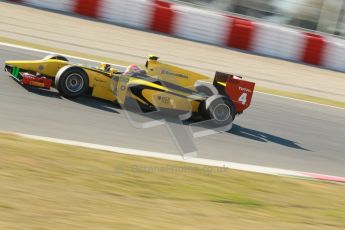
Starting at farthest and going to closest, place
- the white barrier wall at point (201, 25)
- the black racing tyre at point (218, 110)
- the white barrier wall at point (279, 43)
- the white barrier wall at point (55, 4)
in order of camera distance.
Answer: the white barrier wall at point (279, 43)
the white barrier wall at point (201, 25)
the white barrier wall at point (55, 4)
the black racing tyre at point (218, 110)

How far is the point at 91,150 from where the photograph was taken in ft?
20.8

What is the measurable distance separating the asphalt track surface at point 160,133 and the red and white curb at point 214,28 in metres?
6.94

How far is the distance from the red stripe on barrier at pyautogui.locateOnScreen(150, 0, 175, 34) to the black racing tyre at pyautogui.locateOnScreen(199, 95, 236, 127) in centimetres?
864

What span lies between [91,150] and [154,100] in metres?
2.23

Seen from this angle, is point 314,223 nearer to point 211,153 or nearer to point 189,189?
point 189,189

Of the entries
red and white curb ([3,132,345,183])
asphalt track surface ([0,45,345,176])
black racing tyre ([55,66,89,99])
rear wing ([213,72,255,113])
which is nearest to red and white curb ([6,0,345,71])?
asphalt track surface ([0,45,345,176])

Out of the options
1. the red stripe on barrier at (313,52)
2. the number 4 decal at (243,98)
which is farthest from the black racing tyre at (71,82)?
the red stripe on barrier at (313,52)

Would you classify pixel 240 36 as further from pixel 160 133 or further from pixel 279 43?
pixel 160 133

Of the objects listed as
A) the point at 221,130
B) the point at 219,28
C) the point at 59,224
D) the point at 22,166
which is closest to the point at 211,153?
the point at 221,130

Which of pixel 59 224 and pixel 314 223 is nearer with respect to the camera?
pixel 59 224

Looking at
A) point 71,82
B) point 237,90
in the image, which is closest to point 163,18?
point 237,90

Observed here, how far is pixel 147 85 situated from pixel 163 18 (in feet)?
29.3

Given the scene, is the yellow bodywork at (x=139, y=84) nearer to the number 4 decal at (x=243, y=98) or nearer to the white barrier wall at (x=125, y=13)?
the number 4 decal at (x=243, y=98)

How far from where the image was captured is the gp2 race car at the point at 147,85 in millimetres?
8164
